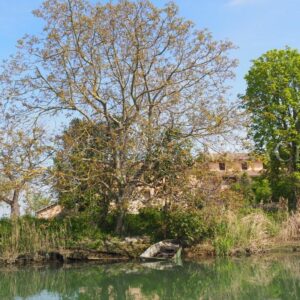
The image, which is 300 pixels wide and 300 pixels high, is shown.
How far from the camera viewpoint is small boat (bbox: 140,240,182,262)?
15.7 meters

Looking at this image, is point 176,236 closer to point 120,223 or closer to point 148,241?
point 148,241

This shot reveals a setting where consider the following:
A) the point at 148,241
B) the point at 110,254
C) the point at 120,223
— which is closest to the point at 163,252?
the point at 148,241

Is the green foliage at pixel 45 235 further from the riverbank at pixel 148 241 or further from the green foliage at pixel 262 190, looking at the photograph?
the green foliage at pixel 262 190

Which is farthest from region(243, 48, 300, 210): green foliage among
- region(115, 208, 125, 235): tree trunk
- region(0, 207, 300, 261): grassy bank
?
region(115, 208, 125, 235): tree trunk

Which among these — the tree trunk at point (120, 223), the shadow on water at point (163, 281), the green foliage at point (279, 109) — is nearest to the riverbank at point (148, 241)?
the tree trunk at point (120, 223)

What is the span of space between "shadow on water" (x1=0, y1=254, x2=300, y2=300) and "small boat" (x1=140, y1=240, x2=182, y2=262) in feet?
2.82

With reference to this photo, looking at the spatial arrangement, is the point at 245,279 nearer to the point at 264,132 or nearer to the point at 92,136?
the point at 92,136

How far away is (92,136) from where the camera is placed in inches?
658

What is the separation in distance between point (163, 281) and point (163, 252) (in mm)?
3831

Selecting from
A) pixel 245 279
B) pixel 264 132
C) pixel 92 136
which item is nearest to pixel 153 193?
pixel 92 136

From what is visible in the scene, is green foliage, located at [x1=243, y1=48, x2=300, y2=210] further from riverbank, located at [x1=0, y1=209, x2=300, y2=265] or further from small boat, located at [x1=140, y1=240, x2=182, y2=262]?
small boat, located at [x1=140, y1=240, x2=182, y2=262]

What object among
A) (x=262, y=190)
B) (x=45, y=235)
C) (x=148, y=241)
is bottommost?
(x=148, y=241)

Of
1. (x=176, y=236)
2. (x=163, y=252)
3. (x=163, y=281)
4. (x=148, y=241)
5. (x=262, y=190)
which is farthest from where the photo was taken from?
(x=262, y=190)

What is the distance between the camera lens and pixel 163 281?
12.1 m
